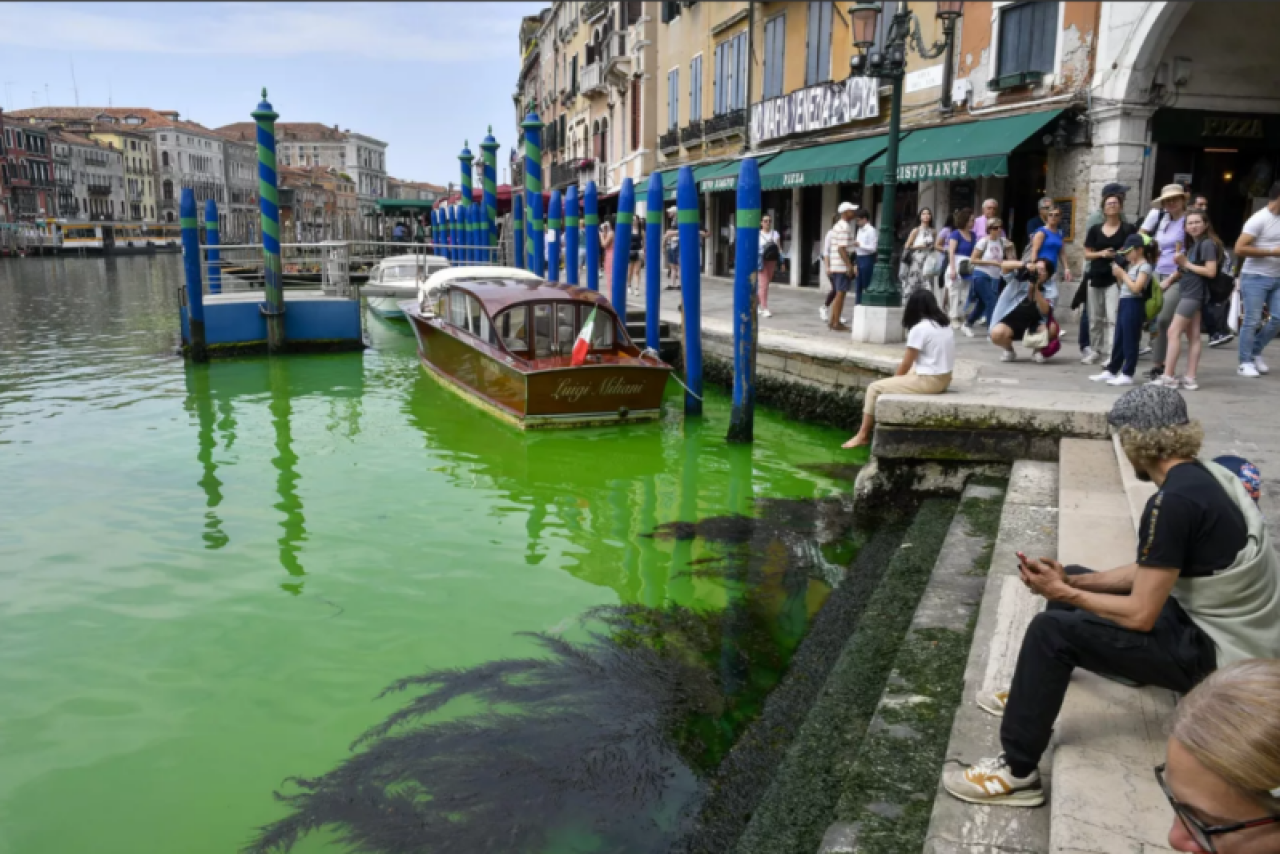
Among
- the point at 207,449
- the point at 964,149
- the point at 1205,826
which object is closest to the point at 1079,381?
the point at 964,149

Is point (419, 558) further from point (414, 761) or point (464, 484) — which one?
point (414, 761)

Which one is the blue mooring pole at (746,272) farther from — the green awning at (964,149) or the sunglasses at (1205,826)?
the sunglasses at (1205,826)

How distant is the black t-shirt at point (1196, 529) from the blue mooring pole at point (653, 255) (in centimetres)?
985

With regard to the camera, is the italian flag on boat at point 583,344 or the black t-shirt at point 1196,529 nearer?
the black t-shirt at point 1196,529

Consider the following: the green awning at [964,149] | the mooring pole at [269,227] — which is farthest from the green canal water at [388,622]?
the green awning at [964,149]

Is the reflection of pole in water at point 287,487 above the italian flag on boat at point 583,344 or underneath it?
underneath

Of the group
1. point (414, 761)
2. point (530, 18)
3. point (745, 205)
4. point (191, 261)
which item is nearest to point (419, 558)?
point (414, 761)

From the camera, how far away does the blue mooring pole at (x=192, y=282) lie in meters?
14.8

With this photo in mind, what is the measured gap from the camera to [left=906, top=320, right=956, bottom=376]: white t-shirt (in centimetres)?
743

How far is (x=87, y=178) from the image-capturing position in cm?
9044

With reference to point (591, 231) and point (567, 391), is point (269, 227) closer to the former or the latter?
point (591, 231)

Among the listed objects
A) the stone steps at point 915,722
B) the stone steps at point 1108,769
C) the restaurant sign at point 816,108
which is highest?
the restaurant sign at point 816,108

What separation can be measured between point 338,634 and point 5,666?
5.41 feet

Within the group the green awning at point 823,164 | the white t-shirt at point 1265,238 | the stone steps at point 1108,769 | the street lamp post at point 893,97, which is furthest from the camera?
the green awning at point 823,164
